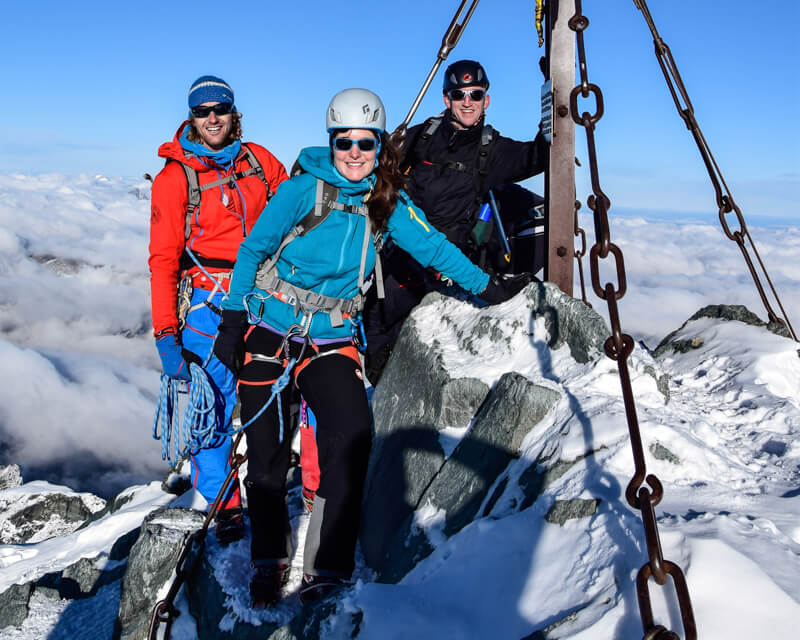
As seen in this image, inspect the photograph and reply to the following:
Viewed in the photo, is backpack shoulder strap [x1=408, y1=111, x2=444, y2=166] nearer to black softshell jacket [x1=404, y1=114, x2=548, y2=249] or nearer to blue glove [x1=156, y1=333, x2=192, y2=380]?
black softshell jacket [x1=404, y1=114, x2=548, y2=249]

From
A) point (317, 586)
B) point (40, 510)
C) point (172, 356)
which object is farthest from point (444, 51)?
point (40, 510)

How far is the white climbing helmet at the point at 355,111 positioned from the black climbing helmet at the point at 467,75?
7.43ft

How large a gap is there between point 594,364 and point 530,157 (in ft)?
7.61

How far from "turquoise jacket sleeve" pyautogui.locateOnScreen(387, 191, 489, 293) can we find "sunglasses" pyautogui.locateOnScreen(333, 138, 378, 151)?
42cm

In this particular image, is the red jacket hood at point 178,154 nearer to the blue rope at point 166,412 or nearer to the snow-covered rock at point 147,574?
the blue rope at point 166,412

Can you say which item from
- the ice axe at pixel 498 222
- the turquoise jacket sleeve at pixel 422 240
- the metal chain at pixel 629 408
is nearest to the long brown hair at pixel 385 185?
the turquoise jacket sleeve at pixel 422 240

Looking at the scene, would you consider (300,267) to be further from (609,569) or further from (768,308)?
(768,308)

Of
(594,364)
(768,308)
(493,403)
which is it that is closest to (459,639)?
(493,403)

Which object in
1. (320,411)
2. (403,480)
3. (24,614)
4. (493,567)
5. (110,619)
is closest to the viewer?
(493,567)

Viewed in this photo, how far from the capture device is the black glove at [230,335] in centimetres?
414

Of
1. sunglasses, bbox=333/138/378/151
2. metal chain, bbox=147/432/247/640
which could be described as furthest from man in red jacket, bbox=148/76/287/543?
sunglasses, bbox=333/138/378/151

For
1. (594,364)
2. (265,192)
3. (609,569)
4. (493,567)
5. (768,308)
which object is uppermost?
(265,192)

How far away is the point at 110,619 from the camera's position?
6.42m

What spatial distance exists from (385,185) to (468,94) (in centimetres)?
246
